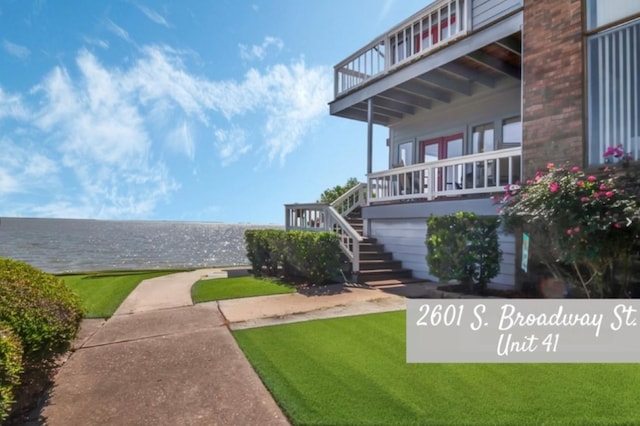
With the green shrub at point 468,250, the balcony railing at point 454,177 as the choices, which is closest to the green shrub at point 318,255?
the green shrub at point 468,250

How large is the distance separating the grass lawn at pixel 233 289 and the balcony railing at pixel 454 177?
381 cm

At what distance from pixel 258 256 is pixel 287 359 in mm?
6742

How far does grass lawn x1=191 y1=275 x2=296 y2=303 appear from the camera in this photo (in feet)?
23.1

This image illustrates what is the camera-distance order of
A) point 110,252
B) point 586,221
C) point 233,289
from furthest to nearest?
point 110,252 < point 233,289 < point 586,221

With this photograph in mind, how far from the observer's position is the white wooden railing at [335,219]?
8.46 meters

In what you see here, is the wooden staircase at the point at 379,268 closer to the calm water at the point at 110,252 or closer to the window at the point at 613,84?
the window at the point at 613,84

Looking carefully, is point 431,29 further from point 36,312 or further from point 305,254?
point 36,312

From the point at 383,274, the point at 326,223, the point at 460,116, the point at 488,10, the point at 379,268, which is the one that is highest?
the point at 488,10

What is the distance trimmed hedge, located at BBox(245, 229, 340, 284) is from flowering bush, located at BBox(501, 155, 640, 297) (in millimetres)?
3836

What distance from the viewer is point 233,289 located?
25.3ft

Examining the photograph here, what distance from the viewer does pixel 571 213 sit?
14.6ft

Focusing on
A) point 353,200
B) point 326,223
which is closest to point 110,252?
point 353,200

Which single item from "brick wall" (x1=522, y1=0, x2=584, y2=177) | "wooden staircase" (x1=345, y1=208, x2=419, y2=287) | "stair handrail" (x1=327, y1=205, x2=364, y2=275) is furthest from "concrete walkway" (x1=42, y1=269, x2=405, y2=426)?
"brick wall" (x1=522, y1=0, x2=584, y2=177)

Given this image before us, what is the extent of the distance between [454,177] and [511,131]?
6.04ft
